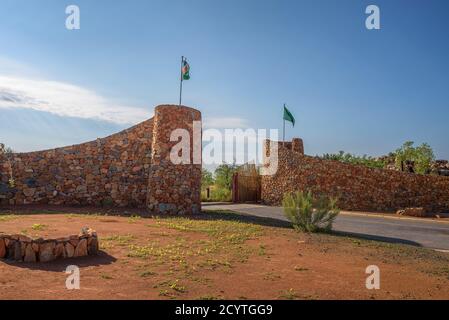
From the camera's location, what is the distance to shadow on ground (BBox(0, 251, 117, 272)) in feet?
20.7

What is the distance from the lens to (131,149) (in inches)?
680

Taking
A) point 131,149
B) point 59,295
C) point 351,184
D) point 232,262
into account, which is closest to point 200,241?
point 232,262

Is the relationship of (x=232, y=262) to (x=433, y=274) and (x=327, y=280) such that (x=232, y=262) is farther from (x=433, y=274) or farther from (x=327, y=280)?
(x=433, y=274)

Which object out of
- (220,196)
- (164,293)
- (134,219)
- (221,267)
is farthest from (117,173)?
(220,196)

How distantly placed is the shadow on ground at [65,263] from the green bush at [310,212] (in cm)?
662

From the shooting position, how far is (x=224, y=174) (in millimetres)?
36562

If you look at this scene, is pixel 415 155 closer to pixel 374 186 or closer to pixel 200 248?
pixel 374 186

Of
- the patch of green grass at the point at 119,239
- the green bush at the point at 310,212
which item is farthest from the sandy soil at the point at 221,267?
the green bush at the point at 310,212

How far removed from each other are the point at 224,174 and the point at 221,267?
97.1 ft

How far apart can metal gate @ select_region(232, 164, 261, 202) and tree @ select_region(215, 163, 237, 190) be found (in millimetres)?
5339

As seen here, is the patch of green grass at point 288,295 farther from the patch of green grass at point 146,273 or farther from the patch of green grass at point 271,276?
the patch of green grass at point 146,273

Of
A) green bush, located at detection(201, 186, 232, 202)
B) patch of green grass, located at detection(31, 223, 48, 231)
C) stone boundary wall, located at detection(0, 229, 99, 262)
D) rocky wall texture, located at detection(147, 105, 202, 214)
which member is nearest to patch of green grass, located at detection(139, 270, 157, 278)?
stone boundary wall, located at detection(0, 229, 99, 262)

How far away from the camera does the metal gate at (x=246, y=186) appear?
89.7 ft

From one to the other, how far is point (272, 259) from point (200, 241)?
2.20 m
